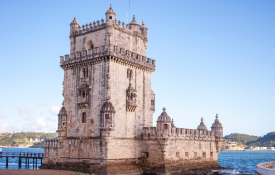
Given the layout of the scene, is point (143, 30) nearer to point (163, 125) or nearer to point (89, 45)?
point (89, 45)

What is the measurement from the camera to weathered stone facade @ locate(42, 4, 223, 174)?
42600mm

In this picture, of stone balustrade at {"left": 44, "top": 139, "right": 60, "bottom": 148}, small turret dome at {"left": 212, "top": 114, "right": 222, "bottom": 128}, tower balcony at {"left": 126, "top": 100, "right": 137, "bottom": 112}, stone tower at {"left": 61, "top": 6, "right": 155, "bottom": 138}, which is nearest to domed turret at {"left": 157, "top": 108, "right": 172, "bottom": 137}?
stone tower at {"left": 61, "top": 6, "right": 155, "bottom": 138}

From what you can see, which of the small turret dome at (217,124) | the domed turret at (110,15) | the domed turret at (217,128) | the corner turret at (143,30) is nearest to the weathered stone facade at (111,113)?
the domed turret at (110,15)

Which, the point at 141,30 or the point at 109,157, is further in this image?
the point at 141,30

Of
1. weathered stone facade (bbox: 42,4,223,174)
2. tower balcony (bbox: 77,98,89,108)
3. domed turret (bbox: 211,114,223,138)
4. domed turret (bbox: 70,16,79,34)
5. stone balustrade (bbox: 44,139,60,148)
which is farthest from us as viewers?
domed turret (bbox: 211,114,223,138)

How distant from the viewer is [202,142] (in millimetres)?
53812

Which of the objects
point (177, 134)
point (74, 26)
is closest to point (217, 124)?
point (177, 134)

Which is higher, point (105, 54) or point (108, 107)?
point (105, 54)

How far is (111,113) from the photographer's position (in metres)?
41.7

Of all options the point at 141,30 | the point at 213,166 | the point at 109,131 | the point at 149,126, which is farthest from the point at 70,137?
the point at 213,166

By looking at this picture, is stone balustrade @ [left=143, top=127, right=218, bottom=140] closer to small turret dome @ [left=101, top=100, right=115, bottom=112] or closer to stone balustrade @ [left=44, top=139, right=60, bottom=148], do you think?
small turret dome @ [left=101, top=100, right=115, bottom=112]

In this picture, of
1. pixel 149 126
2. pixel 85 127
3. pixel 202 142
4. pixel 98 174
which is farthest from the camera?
pixel 202 142

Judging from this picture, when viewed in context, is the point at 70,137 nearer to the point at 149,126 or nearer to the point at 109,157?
the point at 109,157

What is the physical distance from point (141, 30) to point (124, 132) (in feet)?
52.9
